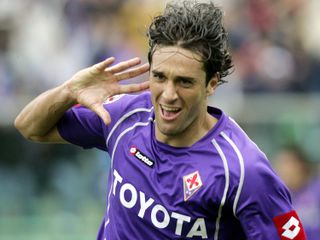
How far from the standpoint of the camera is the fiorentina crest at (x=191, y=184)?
561 cm

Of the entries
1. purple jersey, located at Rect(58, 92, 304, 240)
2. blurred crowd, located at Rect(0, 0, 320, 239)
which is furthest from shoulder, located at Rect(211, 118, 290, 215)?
blurred crowd, located at Rect(0, 0, 320, 239)

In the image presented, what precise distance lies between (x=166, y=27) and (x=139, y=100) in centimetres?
59

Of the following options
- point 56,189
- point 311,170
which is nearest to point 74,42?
point 56,189

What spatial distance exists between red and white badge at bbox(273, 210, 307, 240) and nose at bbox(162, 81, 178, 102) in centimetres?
82

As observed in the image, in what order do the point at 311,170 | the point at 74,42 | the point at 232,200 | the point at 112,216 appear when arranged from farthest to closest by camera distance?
the point at 74,42, the point at 311,170, the point at 112,216, the point at 232,200

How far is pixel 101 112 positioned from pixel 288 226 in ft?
4.01

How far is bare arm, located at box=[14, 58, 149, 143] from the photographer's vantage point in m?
5.99

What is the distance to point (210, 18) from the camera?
5668mm

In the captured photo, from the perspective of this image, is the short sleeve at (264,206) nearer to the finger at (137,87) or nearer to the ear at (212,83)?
the ear at (212,83)

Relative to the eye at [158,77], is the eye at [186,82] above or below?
below

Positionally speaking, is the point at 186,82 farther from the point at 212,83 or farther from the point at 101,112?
the point at 101,112

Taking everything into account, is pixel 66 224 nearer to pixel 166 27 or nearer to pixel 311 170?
pixel 311 170

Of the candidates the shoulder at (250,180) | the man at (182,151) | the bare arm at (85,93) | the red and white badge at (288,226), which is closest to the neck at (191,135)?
the man at (182,151)

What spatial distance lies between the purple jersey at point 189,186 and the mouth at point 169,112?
0.86ft
